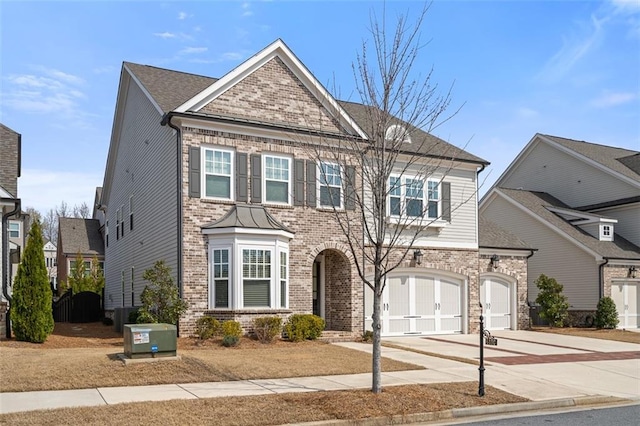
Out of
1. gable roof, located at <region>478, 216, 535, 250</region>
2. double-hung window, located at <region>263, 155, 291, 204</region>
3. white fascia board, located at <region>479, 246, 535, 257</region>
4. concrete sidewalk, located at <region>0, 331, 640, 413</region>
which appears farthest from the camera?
gable roof, located at <region>478, 216, 535, 250</region>

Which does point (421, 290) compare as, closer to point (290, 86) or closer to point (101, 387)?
point (290, 86)

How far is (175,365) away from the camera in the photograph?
44.4 feet

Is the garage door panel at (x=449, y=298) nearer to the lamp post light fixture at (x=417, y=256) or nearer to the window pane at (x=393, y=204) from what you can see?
the lamp post light fixture at (x=417, y=256)

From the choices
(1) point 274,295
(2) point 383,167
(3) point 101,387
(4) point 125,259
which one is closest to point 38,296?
(1) point 274,295

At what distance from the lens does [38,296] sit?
18188mm

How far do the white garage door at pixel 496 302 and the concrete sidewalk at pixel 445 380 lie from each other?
5479mm

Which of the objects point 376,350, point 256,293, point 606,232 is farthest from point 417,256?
point 606,232

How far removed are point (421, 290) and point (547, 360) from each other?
678 cm

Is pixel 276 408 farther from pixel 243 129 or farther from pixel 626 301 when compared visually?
pixel 626 301

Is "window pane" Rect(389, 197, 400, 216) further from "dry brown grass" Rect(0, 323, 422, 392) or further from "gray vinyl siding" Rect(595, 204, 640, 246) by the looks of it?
"gray vinyl siding" Rect(595, 204, 640, 246)

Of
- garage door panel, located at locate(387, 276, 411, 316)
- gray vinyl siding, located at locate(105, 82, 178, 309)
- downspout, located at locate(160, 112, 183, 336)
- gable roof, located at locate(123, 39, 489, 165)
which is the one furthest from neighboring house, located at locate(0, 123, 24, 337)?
garage door panel, located at locate(387, 276, 411, 316)

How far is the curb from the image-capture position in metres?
9.77

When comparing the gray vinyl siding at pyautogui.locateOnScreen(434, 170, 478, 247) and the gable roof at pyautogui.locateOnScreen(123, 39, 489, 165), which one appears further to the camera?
the gray vinyl siding at pyautogui.locateOnScreen(434, 170, 478, 247)

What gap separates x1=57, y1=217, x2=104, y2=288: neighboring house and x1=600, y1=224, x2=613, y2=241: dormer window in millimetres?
32625
